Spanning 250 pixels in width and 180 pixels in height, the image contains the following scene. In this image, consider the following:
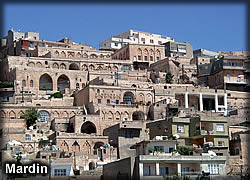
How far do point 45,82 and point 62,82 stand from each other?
218 centimetres

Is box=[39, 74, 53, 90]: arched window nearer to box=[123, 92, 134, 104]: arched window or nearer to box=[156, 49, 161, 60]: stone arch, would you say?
box=[123, 92, 134, 104]: arched window

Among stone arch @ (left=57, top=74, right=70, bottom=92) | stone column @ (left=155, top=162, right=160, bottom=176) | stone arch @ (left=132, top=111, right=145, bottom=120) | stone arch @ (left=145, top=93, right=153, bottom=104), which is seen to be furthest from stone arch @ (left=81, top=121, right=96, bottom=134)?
stone column @ (left=155, top=162, right=160, bottom=176)

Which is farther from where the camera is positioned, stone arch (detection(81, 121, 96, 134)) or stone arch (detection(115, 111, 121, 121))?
stone arch (detection(115, 111, 121, 121))

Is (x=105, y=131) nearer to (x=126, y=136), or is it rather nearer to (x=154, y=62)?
(x=126, y=136)

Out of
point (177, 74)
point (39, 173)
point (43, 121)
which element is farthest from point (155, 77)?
point (39, 173)

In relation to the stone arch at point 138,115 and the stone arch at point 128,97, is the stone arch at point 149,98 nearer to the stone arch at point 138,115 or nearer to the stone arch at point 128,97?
the stone arch at point 128,97

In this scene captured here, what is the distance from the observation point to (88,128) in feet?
181

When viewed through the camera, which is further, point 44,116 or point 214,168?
point 44,116

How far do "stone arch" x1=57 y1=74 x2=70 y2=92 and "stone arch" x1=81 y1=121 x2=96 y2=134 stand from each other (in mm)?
15180

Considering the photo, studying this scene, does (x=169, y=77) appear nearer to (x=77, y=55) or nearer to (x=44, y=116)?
(x=77, y=55)

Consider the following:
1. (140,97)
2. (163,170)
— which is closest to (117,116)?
(140,97)

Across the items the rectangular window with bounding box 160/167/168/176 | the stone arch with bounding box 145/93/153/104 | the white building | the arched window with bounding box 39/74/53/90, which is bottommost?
the rectangular window with bounding box 160/167/168/176

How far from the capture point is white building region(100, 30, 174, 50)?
90.7 meters

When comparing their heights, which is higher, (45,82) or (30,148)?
(45,82)
